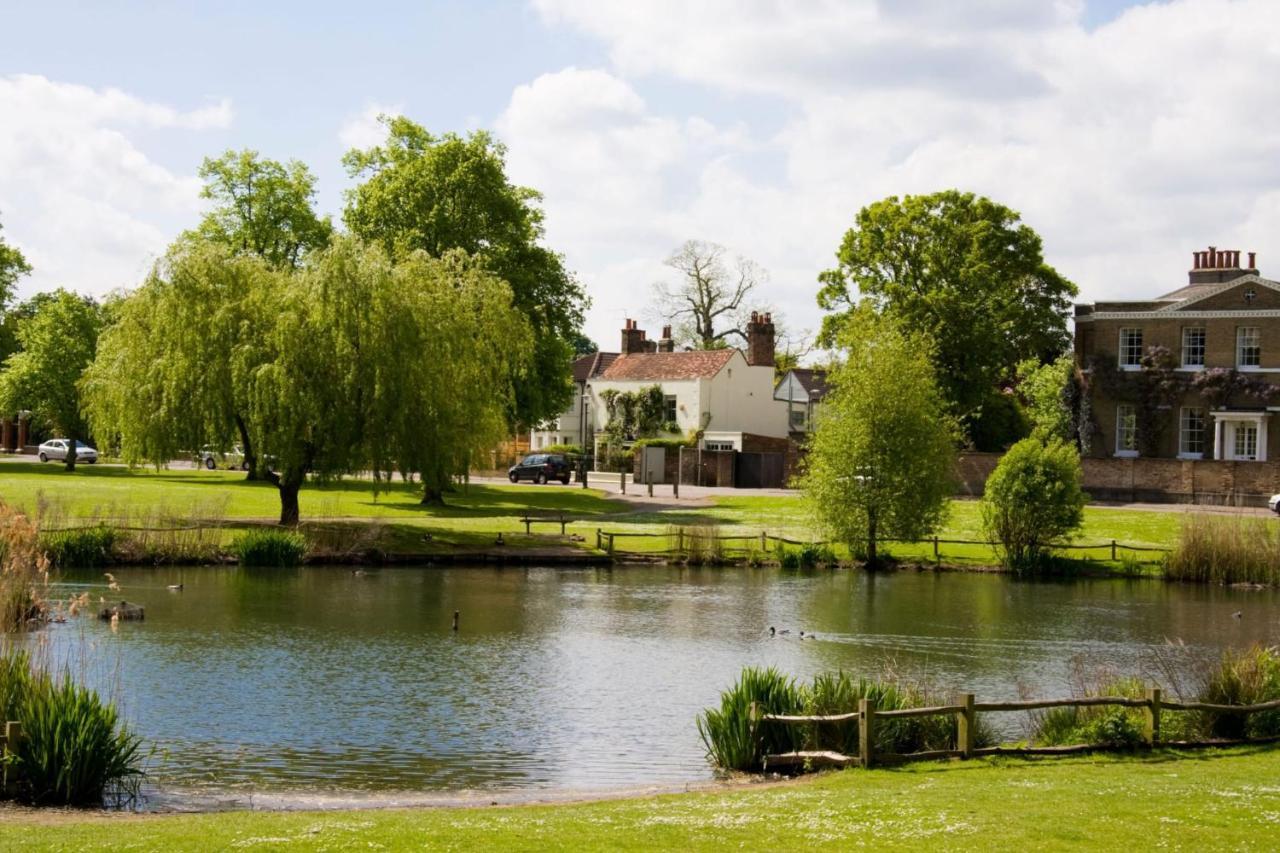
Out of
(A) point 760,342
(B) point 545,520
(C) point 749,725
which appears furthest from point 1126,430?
(C) point 749,725

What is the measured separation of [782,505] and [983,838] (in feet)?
156

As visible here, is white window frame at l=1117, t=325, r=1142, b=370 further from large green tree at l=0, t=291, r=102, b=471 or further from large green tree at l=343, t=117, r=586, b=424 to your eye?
large green tree at l=0, t=291, r=102, b=471

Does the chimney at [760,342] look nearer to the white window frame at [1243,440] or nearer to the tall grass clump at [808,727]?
the white window frame at [1243,440]

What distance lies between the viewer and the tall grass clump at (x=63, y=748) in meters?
14.5

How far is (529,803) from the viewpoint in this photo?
15.4 meters

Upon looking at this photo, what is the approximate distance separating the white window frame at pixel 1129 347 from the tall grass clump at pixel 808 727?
167 feet

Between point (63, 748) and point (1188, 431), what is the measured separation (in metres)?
58.6

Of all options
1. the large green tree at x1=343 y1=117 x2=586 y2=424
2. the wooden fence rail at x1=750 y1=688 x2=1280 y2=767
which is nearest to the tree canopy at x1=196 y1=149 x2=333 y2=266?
the large green tree at x1=343 y1=117 x2=586 y2=424

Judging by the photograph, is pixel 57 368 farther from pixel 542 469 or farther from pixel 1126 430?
pixel 1126 430

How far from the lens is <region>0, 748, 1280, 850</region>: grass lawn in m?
11.7

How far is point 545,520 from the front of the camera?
49.0 meters

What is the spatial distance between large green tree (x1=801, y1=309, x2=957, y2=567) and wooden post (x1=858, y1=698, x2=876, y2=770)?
28121 mm

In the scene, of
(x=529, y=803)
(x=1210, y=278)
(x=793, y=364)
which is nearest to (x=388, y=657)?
(x=529, y=803)

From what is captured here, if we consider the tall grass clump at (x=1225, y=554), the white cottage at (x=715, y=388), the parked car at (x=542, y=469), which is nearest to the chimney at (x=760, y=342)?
the white cottage at (x=715, y=388)
